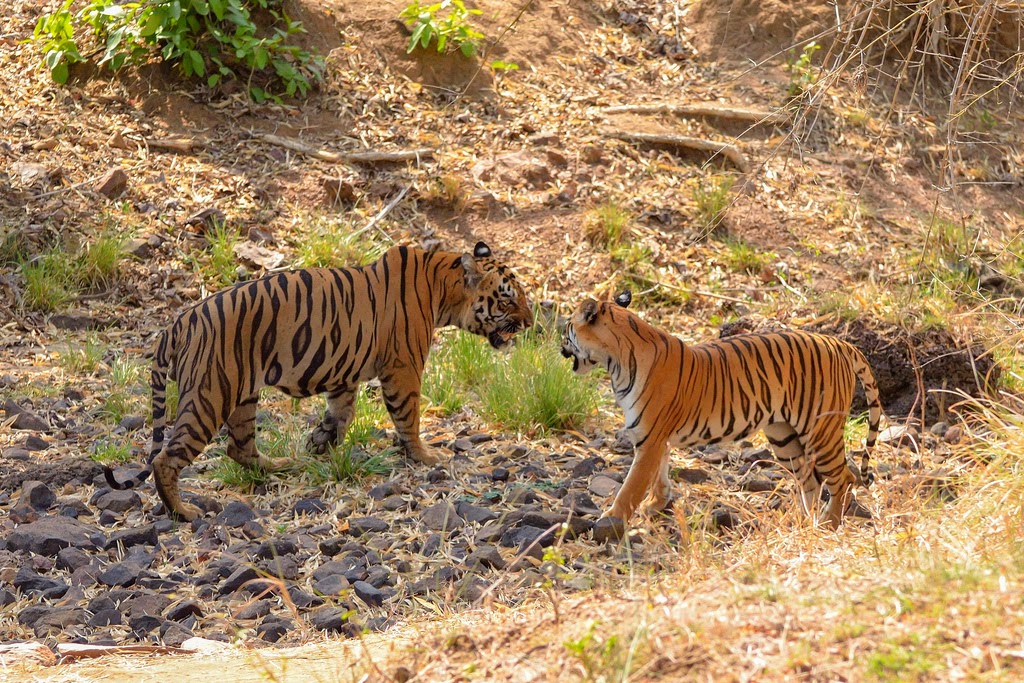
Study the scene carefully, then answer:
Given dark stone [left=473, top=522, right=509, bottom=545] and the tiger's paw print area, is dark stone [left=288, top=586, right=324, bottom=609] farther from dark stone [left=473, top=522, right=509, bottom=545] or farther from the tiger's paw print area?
dark stone [left=473, top=522, right=509, bottom=545]

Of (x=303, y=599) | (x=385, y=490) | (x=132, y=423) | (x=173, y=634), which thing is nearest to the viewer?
(x=173, y=634)

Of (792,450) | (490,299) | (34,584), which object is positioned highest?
(490,299)

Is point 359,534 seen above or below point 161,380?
below

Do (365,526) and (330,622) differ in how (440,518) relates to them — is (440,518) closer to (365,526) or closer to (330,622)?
(365,526)

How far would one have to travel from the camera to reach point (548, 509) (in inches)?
223

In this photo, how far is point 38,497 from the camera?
555cm

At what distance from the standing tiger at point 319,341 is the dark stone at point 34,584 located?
72cm

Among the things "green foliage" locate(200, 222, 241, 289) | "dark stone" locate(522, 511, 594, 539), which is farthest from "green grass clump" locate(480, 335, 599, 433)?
"green foliage" locate(200, 222, 241, 289)

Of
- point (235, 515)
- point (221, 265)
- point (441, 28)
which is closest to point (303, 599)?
point (235, 515)

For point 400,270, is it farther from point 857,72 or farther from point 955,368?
point 955,368

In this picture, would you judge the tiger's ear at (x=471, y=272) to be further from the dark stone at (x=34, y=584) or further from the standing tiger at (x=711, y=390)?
the dark stone at (x=34, y=584)

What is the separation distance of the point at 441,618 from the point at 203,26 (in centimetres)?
766

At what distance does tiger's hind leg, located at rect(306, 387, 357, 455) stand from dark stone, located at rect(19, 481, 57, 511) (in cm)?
138

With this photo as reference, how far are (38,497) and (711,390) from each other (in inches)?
132
